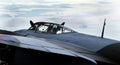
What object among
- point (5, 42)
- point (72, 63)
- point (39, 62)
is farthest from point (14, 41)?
point (72, 63)

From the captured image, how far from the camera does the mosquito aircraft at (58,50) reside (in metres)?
9.88

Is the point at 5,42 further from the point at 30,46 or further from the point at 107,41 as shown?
the point at 107,41

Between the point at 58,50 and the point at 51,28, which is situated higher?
the point at 58,50

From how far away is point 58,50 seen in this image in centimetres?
1009

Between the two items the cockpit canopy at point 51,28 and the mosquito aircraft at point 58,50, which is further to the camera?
the cockpit canopy at point 51,28

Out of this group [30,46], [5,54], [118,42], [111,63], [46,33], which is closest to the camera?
[30,46]

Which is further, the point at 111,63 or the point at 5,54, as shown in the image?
the point at 111,63

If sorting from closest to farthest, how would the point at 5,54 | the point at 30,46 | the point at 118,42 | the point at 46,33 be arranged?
1. the point at 30,46
2. the point at 5,54
3. the point at 118,42
4. the point at 46,33

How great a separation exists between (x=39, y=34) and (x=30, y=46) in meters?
6.53

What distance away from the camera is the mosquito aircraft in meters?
9.88

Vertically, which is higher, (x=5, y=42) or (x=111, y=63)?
(x=5, y=42)

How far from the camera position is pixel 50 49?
9906mm

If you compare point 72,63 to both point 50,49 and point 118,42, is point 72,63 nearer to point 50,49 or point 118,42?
point 50,49

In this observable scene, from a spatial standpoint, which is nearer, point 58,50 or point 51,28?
point 58,50
